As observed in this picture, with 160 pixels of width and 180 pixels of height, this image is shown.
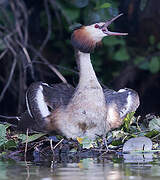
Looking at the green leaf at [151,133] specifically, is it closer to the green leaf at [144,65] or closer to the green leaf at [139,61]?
the green leaf at [144,65]

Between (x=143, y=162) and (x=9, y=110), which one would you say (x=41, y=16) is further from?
(x=143, y=162)

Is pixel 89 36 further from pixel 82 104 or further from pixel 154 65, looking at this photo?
pixel 154 65

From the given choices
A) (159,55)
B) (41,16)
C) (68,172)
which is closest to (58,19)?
(41,16)

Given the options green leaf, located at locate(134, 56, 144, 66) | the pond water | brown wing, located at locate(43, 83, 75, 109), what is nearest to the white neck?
brown wing, located at locate(43, 83, 75, 109)

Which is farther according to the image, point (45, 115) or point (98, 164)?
point (45, 115)

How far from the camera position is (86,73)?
7.30m

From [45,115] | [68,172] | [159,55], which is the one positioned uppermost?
[159,55]

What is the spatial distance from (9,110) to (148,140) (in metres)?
5.31

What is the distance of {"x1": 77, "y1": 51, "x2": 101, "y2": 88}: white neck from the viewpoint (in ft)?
23.7

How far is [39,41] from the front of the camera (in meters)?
11.3

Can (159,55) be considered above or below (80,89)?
above

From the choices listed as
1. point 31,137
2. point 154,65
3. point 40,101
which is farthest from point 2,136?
point 154,65

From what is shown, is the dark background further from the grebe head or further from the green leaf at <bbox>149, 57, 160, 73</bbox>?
the grebe head

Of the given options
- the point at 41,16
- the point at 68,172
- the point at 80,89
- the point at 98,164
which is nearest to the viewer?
the point at 68,172
